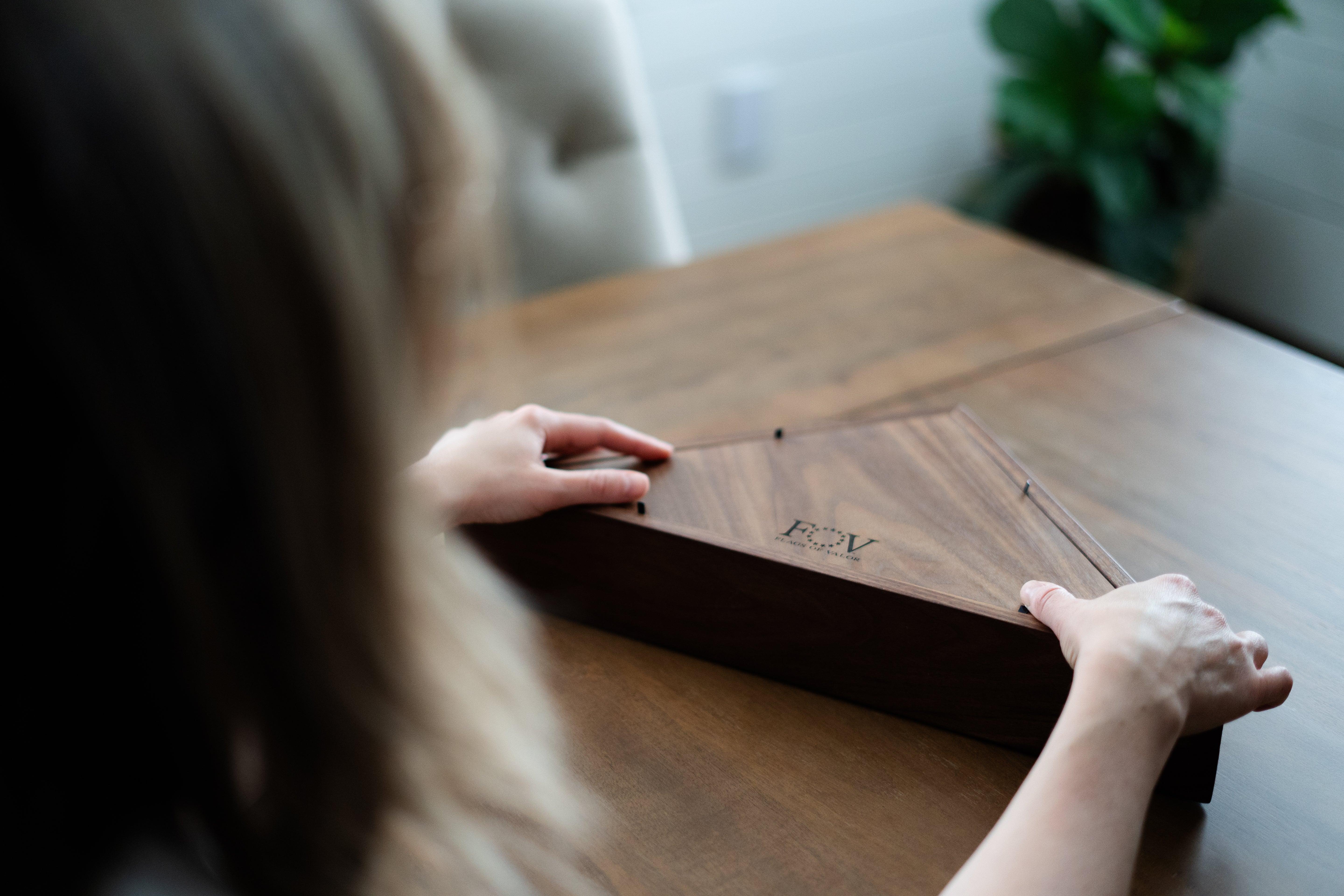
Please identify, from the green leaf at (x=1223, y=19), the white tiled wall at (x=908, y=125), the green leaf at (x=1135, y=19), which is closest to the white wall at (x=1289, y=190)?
the white tiled wall at (x=908, y=125)

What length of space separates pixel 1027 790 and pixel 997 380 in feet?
2.00

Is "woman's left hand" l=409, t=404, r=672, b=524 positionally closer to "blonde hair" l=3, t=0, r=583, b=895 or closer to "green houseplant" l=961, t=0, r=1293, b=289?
"blonde hair" l=3, t=0, r=583, b=895

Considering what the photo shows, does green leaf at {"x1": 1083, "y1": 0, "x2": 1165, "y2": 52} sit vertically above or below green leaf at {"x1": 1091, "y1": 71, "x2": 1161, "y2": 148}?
above

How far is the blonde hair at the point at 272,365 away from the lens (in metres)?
0.36

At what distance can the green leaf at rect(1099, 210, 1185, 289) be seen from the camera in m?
2.32

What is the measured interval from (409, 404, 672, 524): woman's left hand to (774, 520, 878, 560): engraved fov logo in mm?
122

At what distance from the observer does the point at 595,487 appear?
760 mm

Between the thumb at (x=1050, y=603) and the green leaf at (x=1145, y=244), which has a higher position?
the thumb at (x=1050, y=603)

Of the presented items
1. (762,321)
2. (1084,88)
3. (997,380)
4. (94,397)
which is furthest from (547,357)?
(1084,88)

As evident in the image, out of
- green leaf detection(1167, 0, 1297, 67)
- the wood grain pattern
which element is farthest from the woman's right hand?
green leaf detection(1167, 0, 1297, 67)

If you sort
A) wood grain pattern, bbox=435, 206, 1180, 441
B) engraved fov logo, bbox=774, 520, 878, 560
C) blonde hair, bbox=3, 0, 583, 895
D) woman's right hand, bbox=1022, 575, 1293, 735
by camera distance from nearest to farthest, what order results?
blonde hair, bbox=3, 0, 583, 895
woman's right hand, bbox=1022, 575, 1293, 735
engraved fov logo, bbox=774, 520, 878, 560
wood grain pattern, bbox=435, 206, 1180, 441

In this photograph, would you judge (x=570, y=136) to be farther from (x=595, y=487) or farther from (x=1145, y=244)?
(x=1145, y=244)

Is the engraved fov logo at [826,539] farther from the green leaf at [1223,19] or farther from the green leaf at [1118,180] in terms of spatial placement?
the green leaf at [1223,19]

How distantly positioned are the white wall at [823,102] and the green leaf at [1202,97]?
1.51 feet
